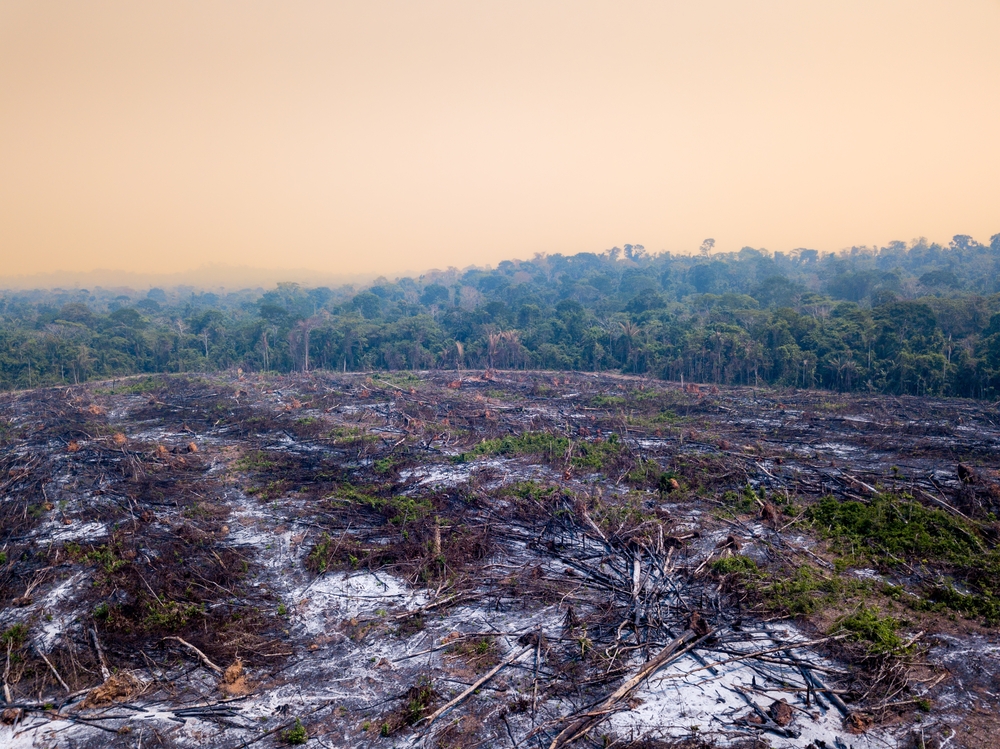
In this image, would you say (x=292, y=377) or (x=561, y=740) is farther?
(x=292, y=377)

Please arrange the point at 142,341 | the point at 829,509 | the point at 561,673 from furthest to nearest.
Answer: the point at 142,341
the point at 829,509
the point at 561,673

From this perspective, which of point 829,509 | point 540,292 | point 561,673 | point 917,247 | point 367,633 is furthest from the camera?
point 917,247

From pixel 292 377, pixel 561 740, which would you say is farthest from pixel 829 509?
pixel 292 377

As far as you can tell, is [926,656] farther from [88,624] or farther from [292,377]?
[292,377]

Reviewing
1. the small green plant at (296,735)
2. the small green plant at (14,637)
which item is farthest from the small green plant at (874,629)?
the small green plant at (14,637)

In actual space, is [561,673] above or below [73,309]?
below

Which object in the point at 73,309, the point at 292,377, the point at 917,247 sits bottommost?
the point at 292,377
